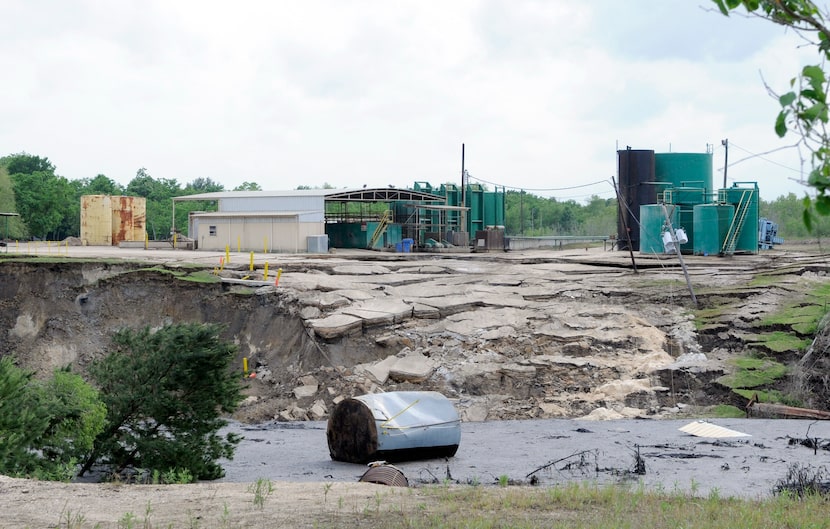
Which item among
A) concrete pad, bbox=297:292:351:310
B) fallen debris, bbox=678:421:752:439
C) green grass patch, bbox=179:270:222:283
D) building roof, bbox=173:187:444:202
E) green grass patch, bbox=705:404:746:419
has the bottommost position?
green grass patch, bbox=705:404:746:419

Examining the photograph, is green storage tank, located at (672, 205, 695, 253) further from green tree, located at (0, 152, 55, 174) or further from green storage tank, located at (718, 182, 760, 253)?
green tree, located at (0, 152, 55, 174)

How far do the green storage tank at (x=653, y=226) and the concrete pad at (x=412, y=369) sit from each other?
19.7 m

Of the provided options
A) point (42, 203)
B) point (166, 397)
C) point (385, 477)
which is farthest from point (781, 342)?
point (42, 203)

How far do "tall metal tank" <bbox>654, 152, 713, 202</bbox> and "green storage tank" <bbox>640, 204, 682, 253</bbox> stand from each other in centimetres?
742

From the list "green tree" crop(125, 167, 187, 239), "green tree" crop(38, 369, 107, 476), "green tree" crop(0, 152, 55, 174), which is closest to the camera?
"green tree" crop(38, 369, 107, 476)

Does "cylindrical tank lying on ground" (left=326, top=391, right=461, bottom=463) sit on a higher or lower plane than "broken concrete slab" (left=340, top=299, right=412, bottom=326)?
lower

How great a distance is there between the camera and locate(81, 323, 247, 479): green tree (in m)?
15.3

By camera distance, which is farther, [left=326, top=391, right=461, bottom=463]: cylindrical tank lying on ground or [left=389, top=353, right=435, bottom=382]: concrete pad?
[left=389, top=353, right=435, bottom=382]: concrete pad

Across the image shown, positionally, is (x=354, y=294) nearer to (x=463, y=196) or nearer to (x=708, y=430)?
(x=708, y=430)

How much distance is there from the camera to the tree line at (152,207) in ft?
226

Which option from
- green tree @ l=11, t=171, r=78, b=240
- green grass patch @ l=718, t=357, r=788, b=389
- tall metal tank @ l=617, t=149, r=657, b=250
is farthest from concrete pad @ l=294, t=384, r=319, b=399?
green tree @ l=11, t=171, r=78, b=240

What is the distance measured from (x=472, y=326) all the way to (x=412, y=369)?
304 centimetres

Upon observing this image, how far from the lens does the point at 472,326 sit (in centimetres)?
2716

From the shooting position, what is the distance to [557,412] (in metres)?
22.6
